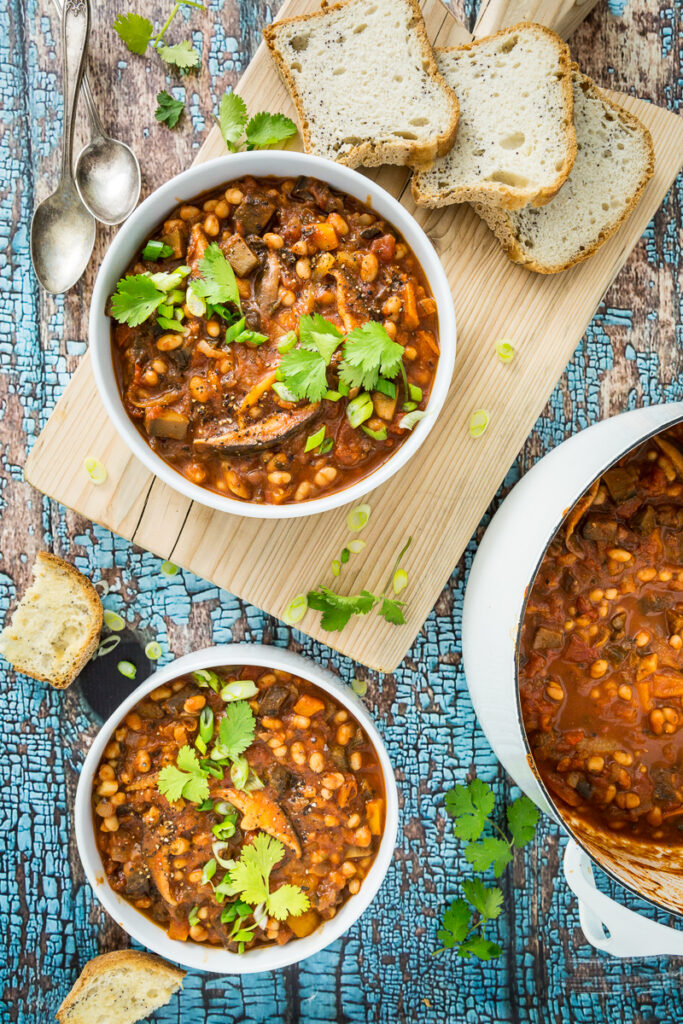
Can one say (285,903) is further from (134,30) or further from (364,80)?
(134,30)

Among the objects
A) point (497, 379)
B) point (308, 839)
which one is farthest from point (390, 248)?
point (308, 839)

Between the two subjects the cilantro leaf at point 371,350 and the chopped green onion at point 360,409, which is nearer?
the cilantro leaf at point 371,350

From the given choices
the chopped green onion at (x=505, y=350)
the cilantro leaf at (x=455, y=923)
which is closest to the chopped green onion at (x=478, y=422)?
the chopped green onion at (x=505, y=350)

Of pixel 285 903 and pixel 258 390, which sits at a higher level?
pixel 258 390

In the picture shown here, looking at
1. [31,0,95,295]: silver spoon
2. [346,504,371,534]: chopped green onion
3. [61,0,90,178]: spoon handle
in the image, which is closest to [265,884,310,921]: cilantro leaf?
[346,504,371,534]: chopped green onion

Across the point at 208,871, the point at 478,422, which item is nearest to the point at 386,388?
the point at 478,422

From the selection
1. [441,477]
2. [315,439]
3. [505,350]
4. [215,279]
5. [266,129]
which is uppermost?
[266,129]

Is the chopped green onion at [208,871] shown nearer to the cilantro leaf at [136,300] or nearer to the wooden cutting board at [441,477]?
the wooden cutting board at [441,477]

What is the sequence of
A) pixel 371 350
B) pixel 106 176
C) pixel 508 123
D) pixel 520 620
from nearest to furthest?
pixel 520 620, pixel 371 350, pixel 508 123, pixel 106 176
